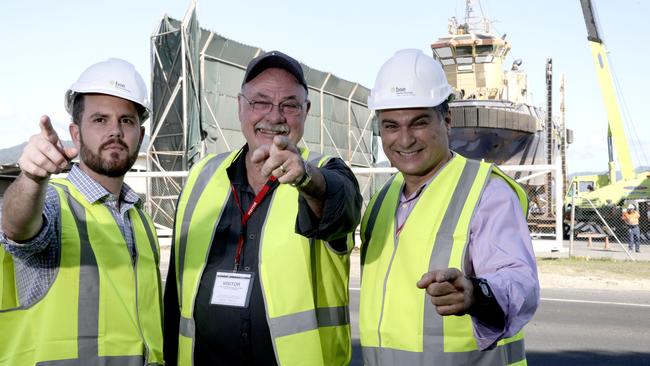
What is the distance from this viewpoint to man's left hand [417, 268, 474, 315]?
1766 mm

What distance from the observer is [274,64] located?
2918mm

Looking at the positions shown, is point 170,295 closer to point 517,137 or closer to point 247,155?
point 247,155

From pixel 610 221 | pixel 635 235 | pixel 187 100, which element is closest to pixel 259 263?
pixel 187 100

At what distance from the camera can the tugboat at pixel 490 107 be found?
21.9m

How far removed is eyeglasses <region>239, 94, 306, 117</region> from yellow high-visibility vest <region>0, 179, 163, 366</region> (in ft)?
2.56

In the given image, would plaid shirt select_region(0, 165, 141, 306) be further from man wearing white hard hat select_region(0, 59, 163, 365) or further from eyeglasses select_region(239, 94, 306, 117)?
eyeglasses select_region(239, 94, 306, 117)

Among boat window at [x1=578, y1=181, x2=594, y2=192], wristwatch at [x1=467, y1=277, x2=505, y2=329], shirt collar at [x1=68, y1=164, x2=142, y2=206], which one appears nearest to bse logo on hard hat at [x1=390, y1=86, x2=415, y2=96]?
wristwatch at [x1=467, y1=277, x2=505, y2=329]

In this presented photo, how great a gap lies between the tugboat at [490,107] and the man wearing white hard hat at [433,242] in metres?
18.4

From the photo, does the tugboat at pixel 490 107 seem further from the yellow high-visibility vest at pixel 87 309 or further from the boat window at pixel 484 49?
the yellow high-visibility vest at pixel 87 309

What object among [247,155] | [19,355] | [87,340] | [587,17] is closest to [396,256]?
[247,155]

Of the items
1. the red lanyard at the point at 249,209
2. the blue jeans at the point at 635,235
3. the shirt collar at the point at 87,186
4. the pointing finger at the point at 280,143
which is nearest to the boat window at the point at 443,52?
the blue jeans at the point at 635,235

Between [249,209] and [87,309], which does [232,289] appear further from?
[87,309]

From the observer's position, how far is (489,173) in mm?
2506

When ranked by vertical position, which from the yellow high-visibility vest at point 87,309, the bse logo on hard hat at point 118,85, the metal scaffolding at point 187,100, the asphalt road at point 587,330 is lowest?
the asphalt road at point 587,330
